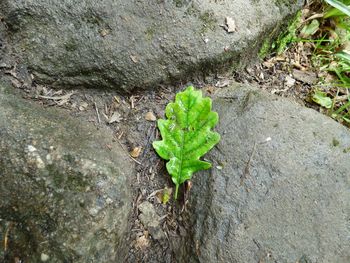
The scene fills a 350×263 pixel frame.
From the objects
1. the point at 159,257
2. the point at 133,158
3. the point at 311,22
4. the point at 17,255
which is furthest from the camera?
the point at 311,22

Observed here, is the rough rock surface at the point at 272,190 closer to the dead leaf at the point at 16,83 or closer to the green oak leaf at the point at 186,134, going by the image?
the green oak leaf at the point at 186,134

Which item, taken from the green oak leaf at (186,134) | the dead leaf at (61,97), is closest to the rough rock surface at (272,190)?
the green oak leaf at (186,134)

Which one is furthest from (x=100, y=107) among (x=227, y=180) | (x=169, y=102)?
(x=227, y=180)

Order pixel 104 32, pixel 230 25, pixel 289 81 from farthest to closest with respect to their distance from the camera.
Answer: pixel 289 81 < pixel 230 25 < pixel 104 32

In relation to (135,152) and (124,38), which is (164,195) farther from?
(124,38)

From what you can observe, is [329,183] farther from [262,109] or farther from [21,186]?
[21,186]

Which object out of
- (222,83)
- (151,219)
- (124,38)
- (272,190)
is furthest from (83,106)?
(272,190)
